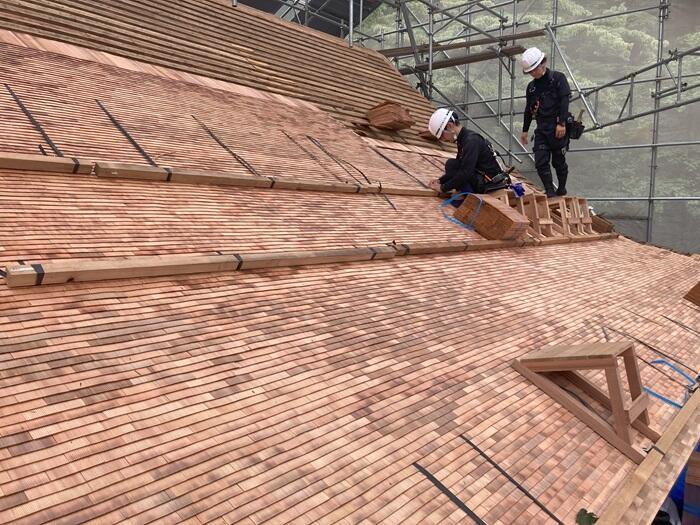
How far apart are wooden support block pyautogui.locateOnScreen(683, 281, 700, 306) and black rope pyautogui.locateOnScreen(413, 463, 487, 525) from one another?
396 centimetres

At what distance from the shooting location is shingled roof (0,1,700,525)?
1650 mm

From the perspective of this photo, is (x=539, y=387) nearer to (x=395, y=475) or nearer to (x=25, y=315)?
(x=395, y=475)

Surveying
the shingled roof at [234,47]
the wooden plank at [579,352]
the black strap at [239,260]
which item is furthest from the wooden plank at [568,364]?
the shingled roof at [234,47]

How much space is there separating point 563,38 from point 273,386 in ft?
43.9

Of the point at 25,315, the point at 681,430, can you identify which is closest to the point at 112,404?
the point at 25,315

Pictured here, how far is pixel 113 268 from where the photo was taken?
7.91 ft

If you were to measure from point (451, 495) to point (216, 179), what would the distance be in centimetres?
272

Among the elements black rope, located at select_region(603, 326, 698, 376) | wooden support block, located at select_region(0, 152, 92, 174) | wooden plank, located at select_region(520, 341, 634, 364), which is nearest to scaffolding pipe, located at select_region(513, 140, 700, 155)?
black rope, located at select_region(603, 326, 698, 376)

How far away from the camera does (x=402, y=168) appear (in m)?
6.43

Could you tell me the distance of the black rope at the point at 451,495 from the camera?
1812 mm

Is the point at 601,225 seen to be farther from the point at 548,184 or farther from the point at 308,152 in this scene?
the point at 308,152

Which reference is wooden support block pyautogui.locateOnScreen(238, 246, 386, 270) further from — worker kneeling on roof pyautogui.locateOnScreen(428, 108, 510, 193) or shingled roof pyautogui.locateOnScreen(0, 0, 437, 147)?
shingled roof pyautogui.locateOnScreen(0, 0, 437, 147)

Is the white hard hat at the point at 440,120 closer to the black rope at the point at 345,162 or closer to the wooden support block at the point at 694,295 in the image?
the black rope at the point at 345,162

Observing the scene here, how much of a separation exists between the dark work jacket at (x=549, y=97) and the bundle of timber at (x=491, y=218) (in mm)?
2555
